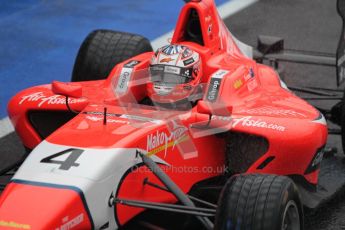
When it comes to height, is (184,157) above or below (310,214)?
above

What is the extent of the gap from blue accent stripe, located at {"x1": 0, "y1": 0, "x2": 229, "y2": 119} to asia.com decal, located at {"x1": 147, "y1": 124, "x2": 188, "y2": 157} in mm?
3773

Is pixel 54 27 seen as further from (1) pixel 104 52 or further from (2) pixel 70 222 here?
(2) pixel 70 222

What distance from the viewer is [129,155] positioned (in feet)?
19.7

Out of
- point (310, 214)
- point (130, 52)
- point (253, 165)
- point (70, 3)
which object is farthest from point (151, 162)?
point (70, 3)

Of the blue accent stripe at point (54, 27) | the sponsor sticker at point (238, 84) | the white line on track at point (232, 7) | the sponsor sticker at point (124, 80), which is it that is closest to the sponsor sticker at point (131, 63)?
the sponsor sticker at point (124, 80)

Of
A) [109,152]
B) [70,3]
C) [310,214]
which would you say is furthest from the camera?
[70,3]

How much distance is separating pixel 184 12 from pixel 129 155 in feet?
6.74

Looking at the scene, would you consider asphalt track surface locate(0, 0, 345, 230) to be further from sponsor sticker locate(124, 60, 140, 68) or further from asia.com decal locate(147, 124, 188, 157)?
asia.com decal locate(147, 124, 188, 157)

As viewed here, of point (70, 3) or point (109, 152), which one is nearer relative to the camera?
point (109, 152)

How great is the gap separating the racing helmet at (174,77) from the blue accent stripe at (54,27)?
10.5 feet

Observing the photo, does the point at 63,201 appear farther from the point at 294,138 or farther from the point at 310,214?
the point at 310,214

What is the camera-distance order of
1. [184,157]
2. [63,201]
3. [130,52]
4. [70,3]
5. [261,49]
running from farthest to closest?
[70,3] → [261,49] → [130,52] → [184,157] → [63,201]

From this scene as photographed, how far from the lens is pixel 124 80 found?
24.0 ft

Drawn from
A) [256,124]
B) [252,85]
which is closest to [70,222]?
[256,124]
